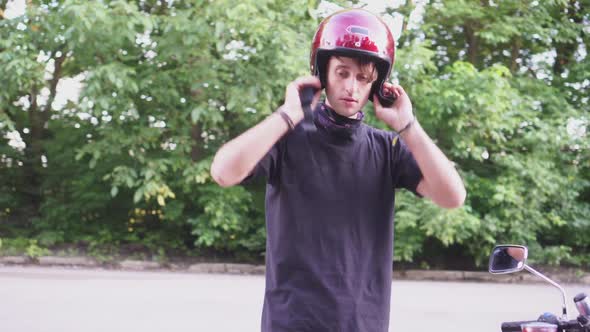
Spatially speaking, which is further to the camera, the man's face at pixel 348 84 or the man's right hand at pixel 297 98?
the man's face at pixel 348 84

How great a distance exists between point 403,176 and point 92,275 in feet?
29.6

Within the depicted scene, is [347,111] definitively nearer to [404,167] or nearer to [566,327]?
[404,167]

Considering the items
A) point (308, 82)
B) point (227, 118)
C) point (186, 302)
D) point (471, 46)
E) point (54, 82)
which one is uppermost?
point (471, 46)

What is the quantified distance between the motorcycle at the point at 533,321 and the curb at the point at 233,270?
914cm

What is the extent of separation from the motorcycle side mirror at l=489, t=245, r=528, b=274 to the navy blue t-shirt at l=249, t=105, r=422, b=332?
37cm

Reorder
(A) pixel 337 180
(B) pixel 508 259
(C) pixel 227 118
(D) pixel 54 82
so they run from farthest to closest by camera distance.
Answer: (D) pixel 54 82 < (C) pixel 227 118 < (B) pixel 508 259 < (A) pixel 337 180

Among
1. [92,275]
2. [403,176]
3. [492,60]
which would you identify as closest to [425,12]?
[492,60]

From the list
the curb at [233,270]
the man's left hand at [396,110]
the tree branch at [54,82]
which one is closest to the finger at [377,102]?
the man's left hand at [396,110]

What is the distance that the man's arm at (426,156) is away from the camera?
1.94 meters

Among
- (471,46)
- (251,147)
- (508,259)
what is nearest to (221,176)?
(251,147)

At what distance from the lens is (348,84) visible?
6.63 feet

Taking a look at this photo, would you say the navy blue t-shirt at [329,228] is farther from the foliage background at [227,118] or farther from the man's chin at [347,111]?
the foliage background at [227,118]

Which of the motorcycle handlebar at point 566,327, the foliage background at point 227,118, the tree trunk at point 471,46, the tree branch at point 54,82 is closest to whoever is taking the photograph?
the motorcycle handlebar at point 566,327

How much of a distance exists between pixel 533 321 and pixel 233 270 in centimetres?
957
